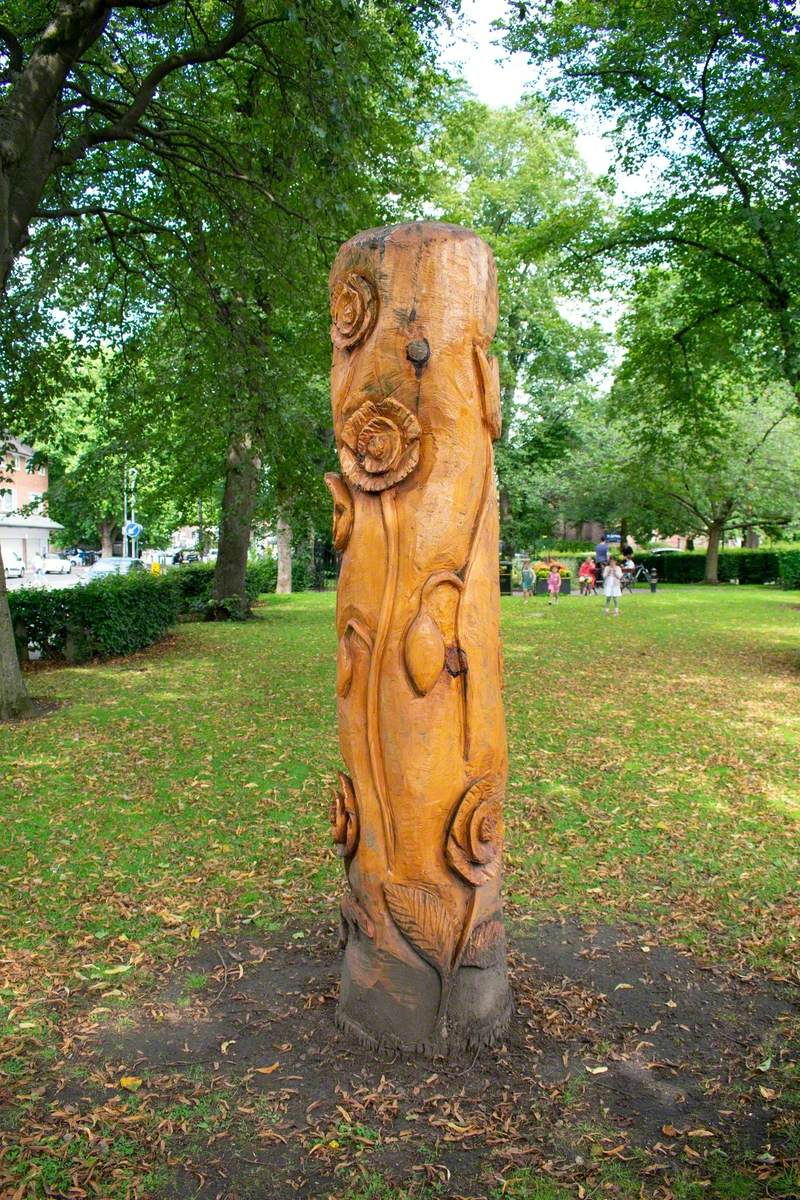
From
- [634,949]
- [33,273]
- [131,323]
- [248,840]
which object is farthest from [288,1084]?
[131,323]

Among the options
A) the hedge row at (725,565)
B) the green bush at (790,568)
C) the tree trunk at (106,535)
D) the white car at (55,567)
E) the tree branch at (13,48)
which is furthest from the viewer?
the tree trunk at (106,535)

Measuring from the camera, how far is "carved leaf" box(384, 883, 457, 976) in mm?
3686

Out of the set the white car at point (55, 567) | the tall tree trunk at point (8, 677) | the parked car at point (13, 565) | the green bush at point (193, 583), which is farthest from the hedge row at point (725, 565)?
the white car at point (55, 567)

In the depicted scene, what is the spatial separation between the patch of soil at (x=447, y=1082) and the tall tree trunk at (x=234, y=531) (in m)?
15.3

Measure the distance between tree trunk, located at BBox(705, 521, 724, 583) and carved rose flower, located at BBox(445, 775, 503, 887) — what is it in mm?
34637

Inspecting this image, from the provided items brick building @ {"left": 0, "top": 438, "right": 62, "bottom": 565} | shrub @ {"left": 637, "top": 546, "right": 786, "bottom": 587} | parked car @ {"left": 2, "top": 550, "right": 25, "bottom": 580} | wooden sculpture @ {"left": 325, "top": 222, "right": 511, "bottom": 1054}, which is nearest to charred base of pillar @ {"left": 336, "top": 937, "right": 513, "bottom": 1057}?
wooden sculpture @ {"left": 325, "top": 222, "right": 511, "bottom": 1054}

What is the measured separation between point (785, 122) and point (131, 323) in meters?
10.6

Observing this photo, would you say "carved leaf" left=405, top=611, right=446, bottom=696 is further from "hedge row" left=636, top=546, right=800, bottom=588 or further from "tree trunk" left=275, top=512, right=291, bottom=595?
"hedge row" left=636, top=546, right=800, bottom=588

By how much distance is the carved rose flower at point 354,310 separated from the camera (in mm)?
3748

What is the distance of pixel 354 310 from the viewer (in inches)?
149

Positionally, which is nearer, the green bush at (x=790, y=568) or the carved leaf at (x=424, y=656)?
the carved leaf at (x=424, y=656)

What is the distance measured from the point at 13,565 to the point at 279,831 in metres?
54.0

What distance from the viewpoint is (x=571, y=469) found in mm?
38438

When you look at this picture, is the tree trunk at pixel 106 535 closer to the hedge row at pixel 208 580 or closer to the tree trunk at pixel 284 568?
the hedge row at pixel 208 580
